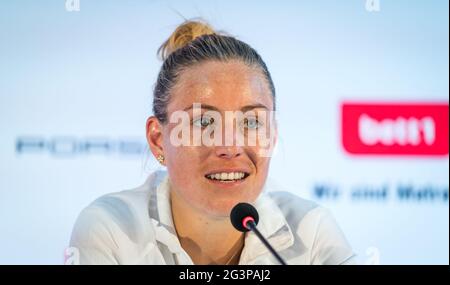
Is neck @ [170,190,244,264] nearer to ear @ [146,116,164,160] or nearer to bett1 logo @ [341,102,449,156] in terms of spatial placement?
ear @ [146,116,164,160]

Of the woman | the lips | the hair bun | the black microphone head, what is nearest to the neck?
the woman

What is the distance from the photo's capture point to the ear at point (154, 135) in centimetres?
201

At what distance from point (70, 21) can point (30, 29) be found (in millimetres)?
118

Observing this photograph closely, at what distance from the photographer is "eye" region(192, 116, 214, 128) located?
1972mm

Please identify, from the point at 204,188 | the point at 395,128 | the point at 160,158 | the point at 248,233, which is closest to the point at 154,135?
the point at 160,158

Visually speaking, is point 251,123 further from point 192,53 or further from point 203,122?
point 192,53

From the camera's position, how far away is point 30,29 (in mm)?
2070

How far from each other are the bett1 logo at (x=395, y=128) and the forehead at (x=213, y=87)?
34 cm

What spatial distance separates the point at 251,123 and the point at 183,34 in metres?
0.32

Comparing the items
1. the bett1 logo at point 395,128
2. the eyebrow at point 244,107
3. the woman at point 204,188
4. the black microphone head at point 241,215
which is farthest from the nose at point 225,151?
the bett1 logo at point 395,128

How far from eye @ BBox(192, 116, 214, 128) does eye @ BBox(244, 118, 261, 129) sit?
10 cm

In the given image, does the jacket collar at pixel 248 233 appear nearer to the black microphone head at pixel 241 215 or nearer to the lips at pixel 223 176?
the lips at pixel 223 176

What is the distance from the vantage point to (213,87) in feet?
6.45
